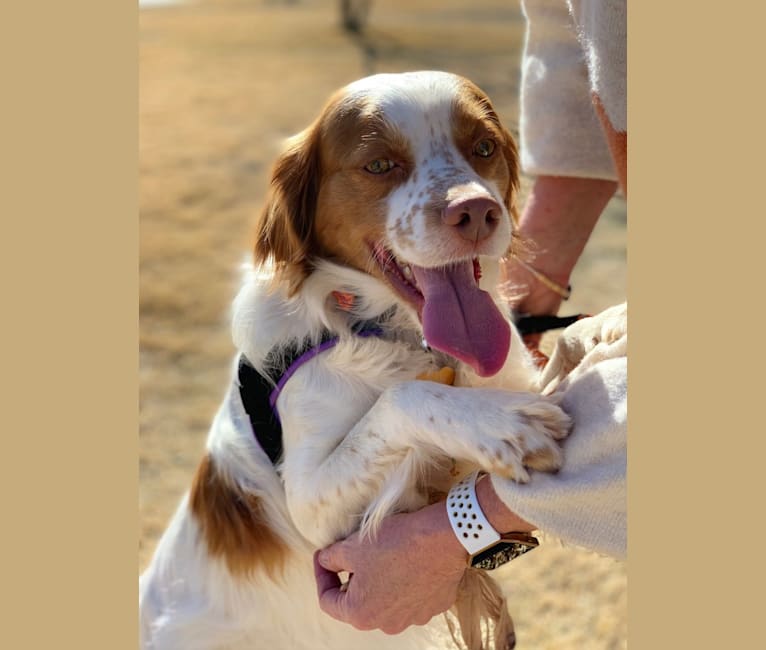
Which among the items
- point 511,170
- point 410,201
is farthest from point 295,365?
point 511,170

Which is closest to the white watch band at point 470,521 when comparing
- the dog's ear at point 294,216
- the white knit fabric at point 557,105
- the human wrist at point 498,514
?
the human wrist at point 498,514

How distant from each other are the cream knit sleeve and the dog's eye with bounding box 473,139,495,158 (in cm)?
69

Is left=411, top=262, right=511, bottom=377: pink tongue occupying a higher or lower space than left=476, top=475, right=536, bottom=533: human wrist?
higher

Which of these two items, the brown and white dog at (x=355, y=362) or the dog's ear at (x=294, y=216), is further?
the dog's ear at (x=294, y=216)

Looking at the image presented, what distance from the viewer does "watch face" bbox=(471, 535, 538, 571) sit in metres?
2.12

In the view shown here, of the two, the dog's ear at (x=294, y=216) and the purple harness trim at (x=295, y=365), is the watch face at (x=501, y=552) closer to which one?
the purple harness trim at (x=295, y=365)

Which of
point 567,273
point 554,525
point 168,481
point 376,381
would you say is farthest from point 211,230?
point 554,525

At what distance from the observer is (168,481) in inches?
178

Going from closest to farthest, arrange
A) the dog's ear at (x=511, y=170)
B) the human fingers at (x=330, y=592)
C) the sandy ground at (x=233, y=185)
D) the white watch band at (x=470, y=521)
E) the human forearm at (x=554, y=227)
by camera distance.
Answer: the white watch band at (x=470, y=521) < the human fingers at (x=330, y=592) < the dog's ear at (x=511, y=170) < the human forearm at (x=554, y=227) < the sandy ground at (x=233, y=185)

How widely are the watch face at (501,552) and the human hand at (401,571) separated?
0.04 m

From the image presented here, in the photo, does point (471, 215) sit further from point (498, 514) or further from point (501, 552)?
point (501, 552)

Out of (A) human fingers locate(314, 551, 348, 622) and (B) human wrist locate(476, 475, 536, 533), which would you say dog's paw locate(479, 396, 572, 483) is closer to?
(B) human wrist locate(476, 475, 536, 533)

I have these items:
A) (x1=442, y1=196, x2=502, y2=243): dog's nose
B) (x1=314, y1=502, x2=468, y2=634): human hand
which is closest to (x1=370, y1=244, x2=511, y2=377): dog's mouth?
(x1=442, y1=196, x2=502, y2=243): dog's nose

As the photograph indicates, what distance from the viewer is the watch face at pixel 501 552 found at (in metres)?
2.12
